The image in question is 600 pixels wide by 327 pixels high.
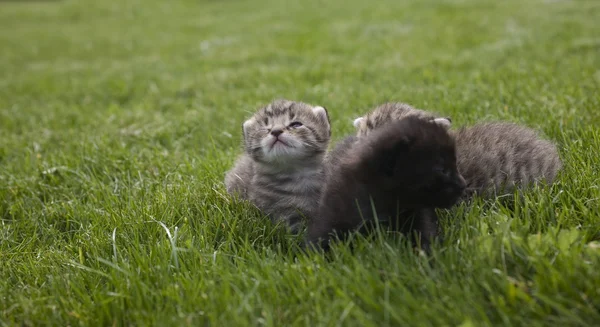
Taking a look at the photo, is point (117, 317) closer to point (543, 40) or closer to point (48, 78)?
point (543, 40)

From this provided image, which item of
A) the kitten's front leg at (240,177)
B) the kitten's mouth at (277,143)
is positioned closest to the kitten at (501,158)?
the kitten's mouth at (277,143)

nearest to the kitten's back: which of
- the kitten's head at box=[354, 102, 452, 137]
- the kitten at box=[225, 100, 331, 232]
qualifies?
the kitten's head at box=[354, 102, 452, 137]

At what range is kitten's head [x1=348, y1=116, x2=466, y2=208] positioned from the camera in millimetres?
A: 3336

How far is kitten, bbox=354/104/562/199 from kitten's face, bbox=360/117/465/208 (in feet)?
1.86

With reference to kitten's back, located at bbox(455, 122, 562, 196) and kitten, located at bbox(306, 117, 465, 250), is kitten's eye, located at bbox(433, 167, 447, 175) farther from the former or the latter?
kitten's back, located at bbox(455, 122, 562, 196)

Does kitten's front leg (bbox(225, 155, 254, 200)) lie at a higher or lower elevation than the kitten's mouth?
lower

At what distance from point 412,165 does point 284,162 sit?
153cm

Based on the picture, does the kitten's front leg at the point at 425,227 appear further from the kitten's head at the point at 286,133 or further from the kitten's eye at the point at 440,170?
the kitten's head at the point at 286,133

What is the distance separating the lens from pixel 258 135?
190 inches

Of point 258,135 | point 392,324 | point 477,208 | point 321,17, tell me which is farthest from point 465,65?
point 321,17

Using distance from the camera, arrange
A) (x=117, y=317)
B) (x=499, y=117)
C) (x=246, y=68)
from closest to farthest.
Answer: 1. (x=117, y=317)
2. (x=499, y=117)
3. (x=246, y=68)

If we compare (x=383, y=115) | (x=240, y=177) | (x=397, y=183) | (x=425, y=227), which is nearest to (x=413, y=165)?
(x=397, y=183)

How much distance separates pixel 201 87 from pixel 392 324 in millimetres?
7964

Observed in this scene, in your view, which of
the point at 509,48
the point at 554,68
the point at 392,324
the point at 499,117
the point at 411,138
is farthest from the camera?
the point at 509,48
